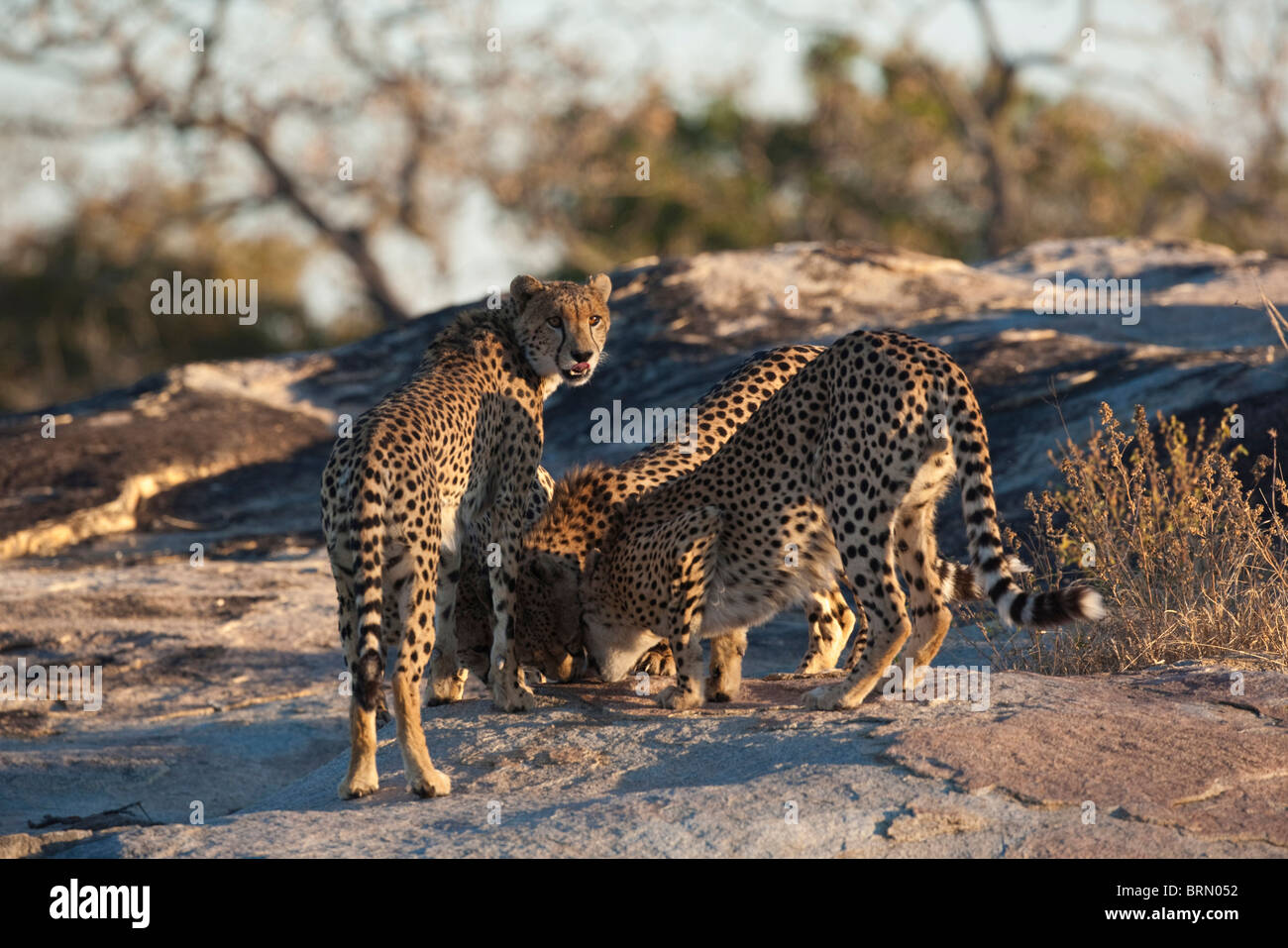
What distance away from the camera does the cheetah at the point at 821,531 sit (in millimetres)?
5516

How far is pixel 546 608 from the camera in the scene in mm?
6340

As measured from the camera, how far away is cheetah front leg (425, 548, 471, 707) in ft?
20.4

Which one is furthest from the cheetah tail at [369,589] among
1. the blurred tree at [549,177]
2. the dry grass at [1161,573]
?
the blurred tree at [549,177]

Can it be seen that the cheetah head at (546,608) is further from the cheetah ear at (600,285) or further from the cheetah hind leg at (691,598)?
the cheetah ear at (600,285)

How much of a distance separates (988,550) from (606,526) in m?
1.71

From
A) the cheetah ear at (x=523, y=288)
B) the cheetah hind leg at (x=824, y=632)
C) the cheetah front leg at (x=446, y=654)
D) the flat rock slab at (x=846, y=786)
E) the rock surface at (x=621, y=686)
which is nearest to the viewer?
the flat rock slab at (x=846, y=786)

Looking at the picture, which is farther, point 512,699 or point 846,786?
point 512,699

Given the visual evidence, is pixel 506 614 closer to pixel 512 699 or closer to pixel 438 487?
pixel 512 699

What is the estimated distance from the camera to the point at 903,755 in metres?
4.71

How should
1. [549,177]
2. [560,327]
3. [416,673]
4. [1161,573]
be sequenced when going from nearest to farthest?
[416,673] → [560,327] → [1161,573] → [549,177]

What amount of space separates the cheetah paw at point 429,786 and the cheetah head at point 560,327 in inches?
77.0

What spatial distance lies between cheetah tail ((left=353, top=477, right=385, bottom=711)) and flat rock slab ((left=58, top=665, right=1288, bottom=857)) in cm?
38

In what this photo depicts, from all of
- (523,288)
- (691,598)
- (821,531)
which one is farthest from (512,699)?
(523,288)

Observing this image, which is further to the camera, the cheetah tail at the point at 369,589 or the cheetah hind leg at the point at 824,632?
the cheetah hind leg at the point at 824,632
